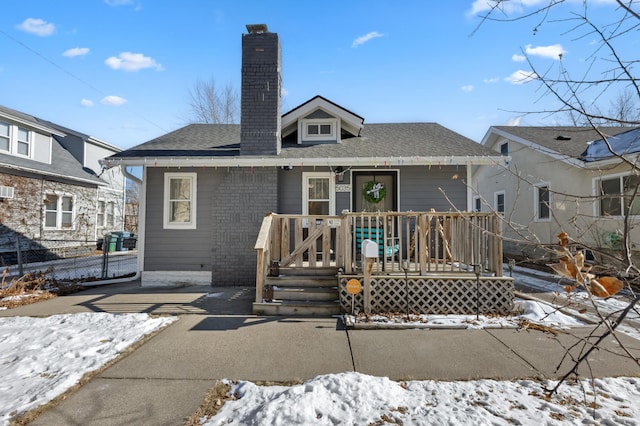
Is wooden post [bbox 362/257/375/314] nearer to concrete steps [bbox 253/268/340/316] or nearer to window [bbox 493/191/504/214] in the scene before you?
concrete steps [bbox 253/268/340/316]

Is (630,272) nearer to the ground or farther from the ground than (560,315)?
farther from the ground

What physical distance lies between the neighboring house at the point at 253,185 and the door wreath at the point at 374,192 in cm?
2

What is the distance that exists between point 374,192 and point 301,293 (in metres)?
3.33

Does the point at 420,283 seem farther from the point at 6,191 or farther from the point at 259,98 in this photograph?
the point at 6,191

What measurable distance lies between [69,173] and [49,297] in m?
9.65

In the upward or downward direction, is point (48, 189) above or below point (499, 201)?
above

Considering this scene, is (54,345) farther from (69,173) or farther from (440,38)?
(69,173)

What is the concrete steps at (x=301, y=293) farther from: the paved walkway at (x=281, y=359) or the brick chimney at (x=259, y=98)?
the brick chimney at (x=259, y=98)

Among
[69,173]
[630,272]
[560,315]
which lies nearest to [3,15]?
[69,173]

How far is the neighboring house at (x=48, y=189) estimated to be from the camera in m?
11.6

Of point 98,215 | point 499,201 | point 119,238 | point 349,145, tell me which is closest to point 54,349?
point 349,145

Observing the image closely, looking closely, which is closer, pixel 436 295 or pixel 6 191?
pixel 436 295

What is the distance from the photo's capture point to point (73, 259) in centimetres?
1312

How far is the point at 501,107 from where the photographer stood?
2.34m
